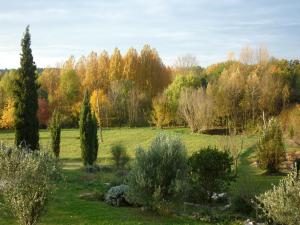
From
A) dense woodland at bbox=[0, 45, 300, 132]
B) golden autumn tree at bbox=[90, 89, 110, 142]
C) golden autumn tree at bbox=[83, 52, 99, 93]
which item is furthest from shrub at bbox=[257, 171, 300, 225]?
golden autumn tree at bbox=[83, 52, 99, 93]

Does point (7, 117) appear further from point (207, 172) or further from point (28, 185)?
point (28, 185)

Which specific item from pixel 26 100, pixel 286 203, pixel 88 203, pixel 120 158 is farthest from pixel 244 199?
pixel 26 100

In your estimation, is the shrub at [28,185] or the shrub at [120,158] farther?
the shrub at [120,158]

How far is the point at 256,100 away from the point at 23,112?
3500cm

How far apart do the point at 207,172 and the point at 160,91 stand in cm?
4821

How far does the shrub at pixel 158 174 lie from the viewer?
1530 cm

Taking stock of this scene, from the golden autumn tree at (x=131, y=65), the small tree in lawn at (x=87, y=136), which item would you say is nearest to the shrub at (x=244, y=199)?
the small tree in lawn at (x=87, y=136)

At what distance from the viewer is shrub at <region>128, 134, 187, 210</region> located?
1530 cm

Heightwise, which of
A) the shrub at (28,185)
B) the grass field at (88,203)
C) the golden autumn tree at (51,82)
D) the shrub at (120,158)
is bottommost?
the grass field at (88,203)

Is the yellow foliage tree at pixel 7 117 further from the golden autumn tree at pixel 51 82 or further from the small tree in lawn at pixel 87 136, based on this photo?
the small tree in lawn at pixel 87 136

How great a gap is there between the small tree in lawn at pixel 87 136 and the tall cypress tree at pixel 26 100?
4196 millimetres

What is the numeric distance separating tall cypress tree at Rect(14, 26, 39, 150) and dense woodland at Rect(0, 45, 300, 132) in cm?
2408

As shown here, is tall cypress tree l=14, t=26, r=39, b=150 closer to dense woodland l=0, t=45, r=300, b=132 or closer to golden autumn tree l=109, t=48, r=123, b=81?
dense woodland l=0, t=45, r=300, b=132

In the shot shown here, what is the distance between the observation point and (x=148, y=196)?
51.0 ft
